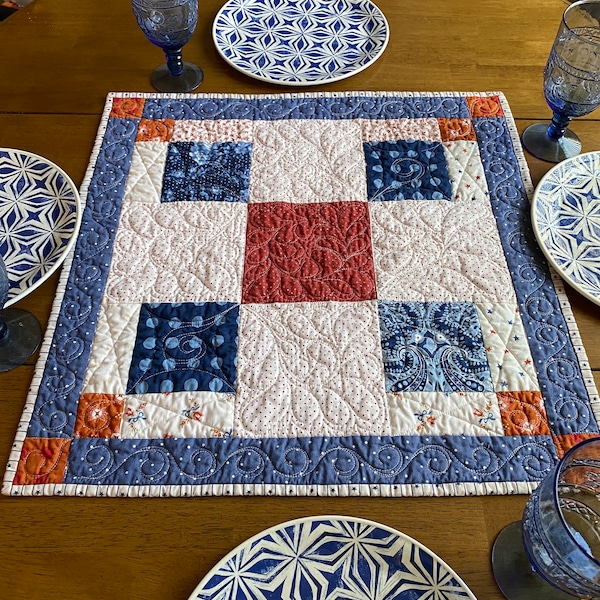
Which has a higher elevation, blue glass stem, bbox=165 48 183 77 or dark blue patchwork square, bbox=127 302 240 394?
blue glass stem, bbox=165 48 183 77

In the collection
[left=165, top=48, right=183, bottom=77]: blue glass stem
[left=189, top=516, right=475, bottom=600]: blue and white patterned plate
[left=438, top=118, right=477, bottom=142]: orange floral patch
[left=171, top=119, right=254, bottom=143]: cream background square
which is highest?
[left=165, top=48, right=183, bottom=77]: blue glass stem

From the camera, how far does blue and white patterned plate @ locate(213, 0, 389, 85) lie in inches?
43.3

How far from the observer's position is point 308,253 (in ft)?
2.85

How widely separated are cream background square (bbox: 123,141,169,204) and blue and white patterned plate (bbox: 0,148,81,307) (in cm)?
9

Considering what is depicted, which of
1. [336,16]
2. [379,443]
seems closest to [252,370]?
[379,443]

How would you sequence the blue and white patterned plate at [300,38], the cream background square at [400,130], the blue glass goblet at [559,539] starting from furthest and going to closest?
the blue and white patterned plate at [300,38], the cream background square at [400,130], the blue glass goblet at [559,539]

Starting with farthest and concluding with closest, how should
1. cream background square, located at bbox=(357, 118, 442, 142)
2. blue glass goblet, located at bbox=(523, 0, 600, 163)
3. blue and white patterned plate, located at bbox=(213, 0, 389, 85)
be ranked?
blue and white patterned plate, located at bbox=(213, 0, 389, 85)
cream background square, located at bbox=(357, 118, 442, 142)
blue glass goblet, located at bbox=(523, 0, 600, 163)

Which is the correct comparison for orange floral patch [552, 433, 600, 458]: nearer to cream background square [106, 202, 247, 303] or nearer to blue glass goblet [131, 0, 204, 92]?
cream background square [106, 202, 247, 303]

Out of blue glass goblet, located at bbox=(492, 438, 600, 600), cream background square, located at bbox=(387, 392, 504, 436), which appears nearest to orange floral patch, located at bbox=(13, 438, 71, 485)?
cream background square, located at bbox=(387, 392, 504, 436)

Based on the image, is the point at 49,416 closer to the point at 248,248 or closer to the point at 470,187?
the point at 248,248

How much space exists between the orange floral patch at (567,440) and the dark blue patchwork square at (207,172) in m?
0.55

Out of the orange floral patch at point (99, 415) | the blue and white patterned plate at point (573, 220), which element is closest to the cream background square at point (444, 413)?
the blue and white patterned plate at point (573, 220)

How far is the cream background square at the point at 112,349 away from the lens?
29.5 inches

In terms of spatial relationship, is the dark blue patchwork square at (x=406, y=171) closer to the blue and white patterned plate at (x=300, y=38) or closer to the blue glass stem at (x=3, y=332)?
the blue and white patterned plate at (x=300, y=38)
